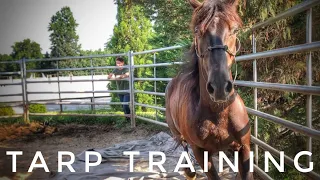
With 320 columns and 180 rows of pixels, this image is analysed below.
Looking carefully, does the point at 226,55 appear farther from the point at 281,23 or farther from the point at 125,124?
the point at 125,124

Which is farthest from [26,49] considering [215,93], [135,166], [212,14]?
[215,93]

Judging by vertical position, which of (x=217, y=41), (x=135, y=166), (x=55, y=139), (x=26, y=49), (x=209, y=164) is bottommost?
(x=55, y=139)

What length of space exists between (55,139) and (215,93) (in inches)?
211

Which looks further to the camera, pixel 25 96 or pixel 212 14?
pixel 25 96

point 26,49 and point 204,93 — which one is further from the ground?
point 26,49

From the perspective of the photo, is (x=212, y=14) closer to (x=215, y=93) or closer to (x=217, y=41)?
(x=217, y=41)

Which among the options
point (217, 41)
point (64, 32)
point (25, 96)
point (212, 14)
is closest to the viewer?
point (217, 41)

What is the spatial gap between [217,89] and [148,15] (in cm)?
399

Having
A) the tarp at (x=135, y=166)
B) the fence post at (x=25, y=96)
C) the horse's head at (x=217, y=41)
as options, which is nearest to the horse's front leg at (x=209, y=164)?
the horse's head at (x=217, y=41)

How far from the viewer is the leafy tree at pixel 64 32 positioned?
17.8 m

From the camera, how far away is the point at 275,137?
3182 millimetres

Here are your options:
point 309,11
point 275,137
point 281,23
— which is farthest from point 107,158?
point 309,11

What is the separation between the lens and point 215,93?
1645 mm

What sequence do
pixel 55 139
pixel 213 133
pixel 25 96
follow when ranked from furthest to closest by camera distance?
pixel 25 96, pixel 55 139, pixel 213 133
